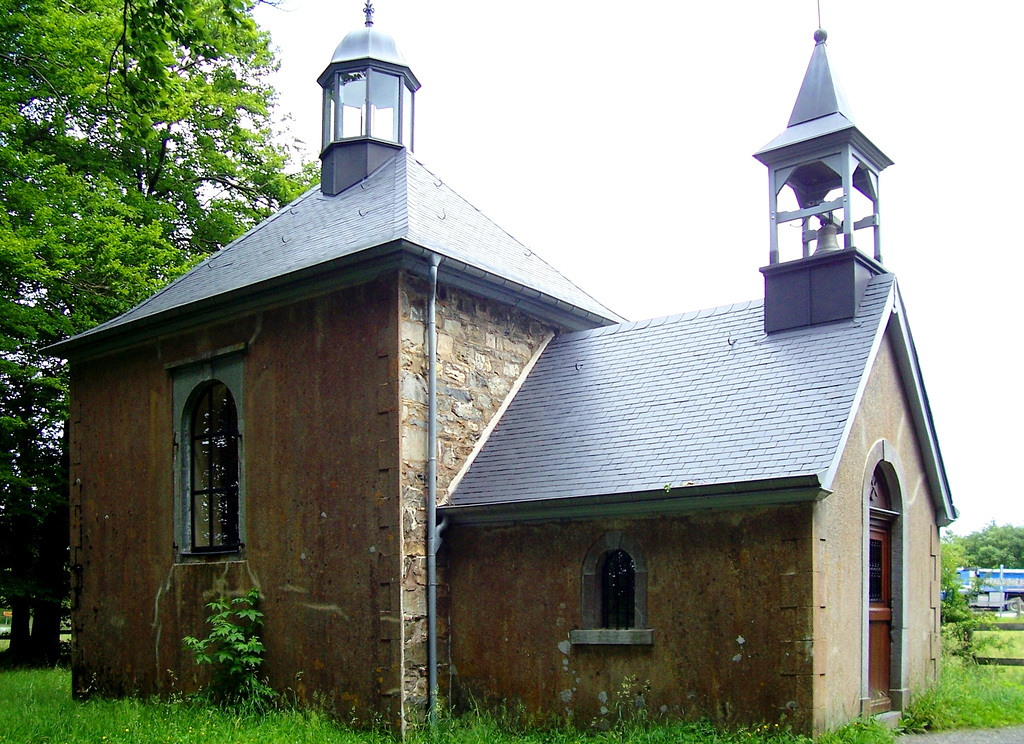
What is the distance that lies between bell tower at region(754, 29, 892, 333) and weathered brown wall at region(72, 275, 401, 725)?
4.47 metres

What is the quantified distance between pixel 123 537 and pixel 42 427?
820 centimetres

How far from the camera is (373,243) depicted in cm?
1140

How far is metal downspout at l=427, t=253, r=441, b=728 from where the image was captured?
10.8 m

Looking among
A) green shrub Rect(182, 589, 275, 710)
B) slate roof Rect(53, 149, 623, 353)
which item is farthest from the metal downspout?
green shrub Rect(182, 589, 275, 710)

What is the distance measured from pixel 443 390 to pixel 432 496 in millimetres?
1272

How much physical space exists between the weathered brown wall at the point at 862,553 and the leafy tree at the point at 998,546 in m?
57.1

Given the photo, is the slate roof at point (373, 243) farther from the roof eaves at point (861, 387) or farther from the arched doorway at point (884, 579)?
the arched doorway at point (884, 579)

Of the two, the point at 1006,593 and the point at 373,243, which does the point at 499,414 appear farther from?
the point at 1006,593

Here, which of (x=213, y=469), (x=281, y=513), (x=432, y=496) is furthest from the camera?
(x=213, y=469)

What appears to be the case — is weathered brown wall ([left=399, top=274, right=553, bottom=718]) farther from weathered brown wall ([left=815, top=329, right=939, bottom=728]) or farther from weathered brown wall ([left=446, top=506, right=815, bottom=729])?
weathered brown wall ([left=815, top=329, right=939, bottom=728])

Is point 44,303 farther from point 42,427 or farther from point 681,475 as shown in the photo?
point 681,475

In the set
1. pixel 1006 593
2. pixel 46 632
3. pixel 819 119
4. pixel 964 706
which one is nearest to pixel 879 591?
pixel 964 706

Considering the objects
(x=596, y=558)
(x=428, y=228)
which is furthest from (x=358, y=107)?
(x=596, y=558)

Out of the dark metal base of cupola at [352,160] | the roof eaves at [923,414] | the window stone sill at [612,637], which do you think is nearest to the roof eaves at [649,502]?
the window stone sill at [612,637]
